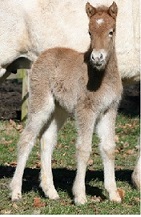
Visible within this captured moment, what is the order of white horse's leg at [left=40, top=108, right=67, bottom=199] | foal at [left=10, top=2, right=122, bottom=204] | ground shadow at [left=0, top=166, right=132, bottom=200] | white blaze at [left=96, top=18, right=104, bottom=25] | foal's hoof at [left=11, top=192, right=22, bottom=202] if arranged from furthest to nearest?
ground shadow at [left=0, top=166, right=132, bottom=200] → white horse's leg at [left=40, top=108, right=67, bottom=199] → foal's hoof at [left=11, top=192, right=22, bottom=202] → foal at [left=10, top=2, right=122, bottom=204] → white blaze at [left=96, top=18, right=104, bottom=25]

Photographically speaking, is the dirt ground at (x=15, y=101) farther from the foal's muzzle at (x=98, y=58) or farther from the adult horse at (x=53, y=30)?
the foal's muzzle at (x=98, y=58)

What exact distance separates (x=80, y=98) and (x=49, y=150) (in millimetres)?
979

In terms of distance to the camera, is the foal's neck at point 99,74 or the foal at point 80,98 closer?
the foal at point 80,98

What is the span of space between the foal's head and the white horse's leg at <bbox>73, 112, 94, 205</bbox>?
0.54 meters

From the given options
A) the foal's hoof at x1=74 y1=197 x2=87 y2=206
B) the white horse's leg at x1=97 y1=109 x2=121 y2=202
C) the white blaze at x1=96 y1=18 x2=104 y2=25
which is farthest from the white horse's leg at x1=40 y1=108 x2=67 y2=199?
the white blaze at x1=96 y1=18 x2=104 y2=25

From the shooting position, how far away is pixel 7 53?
26.3 ft

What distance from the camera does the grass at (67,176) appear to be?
6578 mm

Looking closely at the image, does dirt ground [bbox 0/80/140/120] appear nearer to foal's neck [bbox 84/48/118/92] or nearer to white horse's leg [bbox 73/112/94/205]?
foal's neck [bbox 84/48/118/92]

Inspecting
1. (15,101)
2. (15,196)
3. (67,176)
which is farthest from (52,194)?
(15,101)

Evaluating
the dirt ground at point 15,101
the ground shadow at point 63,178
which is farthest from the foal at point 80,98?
the dirt ground at point 15,101

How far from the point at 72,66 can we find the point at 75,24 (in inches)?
45.0

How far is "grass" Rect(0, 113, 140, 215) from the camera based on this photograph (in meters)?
6.58

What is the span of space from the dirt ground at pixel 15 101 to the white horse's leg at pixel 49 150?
5.96 m

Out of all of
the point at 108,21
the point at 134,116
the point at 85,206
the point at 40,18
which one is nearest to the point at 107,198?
the point at 85,206
